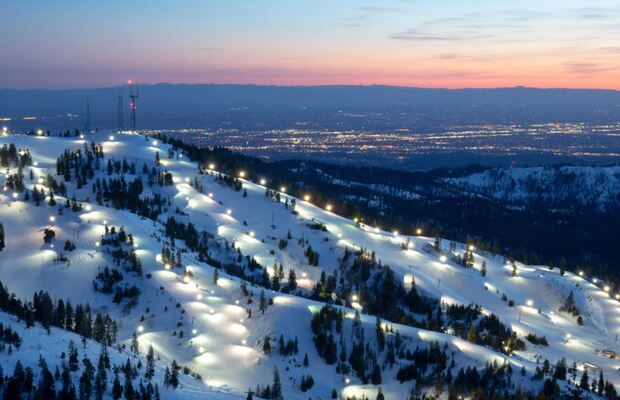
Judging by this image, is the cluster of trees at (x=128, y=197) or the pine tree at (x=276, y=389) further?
the cluster of trees at (x=128, y=197)

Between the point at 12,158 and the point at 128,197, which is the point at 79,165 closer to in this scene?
the point at 12,158

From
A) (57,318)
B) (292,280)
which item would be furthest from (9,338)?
(292,280)

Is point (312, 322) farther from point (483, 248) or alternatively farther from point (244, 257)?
point (483, 248)

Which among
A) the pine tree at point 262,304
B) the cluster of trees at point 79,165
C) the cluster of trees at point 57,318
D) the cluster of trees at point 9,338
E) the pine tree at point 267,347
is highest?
the cluster of trees at point 79,165

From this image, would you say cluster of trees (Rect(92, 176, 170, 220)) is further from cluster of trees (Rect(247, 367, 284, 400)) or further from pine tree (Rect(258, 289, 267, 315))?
cluster of trees (Rect(247, 367, 284, 400))

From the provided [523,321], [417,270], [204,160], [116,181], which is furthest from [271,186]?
[523,321]

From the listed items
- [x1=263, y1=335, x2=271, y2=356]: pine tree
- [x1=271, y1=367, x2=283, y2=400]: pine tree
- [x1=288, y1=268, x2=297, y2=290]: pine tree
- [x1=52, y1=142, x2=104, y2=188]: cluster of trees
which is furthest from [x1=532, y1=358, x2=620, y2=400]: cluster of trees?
[x1=52, y1=142, x2=104, y2=188]: cluster of trees

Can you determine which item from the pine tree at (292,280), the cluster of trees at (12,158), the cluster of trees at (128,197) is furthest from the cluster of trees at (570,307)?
the cluster of trees at (12,158)

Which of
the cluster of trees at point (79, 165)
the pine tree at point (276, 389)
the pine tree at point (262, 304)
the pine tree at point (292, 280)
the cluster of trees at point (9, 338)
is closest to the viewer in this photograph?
the cluster of trees at point (9, 338)

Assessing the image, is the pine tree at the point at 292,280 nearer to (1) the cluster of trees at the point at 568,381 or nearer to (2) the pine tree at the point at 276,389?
(2) the pine tree at the point at 276,389
